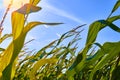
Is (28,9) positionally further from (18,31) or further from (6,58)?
(6,58)

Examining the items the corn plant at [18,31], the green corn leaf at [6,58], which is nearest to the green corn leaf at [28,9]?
the corn plant at [18,31]

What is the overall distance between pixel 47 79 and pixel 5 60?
1.49 meters

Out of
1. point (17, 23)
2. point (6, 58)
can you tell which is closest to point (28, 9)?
point (17, 23)

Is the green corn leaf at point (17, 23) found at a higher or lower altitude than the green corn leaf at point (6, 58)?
higher

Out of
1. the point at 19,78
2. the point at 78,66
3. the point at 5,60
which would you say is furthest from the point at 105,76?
the point at 5,60

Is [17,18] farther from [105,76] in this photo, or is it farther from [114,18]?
[105,76]

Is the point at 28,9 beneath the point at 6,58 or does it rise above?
above

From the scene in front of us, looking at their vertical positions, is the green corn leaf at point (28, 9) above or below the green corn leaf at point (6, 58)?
above

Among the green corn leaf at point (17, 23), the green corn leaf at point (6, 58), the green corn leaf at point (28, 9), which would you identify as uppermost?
the green corn leaf at point (28, 9)

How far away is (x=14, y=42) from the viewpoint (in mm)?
908

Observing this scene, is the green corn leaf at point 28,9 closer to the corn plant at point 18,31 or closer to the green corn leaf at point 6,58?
the corn plant at point 18,31

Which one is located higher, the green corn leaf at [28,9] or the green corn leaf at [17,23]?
the green corn leaf at [28,9]

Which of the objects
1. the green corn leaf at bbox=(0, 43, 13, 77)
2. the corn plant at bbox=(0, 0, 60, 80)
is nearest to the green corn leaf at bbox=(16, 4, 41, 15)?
the corn plant at bbox=(0, 0, 60, 80)

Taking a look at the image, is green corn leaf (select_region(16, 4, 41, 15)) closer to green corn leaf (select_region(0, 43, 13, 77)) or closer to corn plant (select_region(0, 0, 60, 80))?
corn plant (select_region(0, 0, 60, 80))
